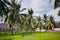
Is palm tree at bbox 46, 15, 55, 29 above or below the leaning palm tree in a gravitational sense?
below

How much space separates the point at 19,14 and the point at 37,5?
0.31 metres

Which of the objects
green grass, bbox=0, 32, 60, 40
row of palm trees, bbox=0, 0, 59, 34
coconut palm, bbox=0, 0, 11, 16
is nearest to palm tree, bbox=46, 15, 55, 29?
row of palm trees, bbox=0, 0, 59, 34

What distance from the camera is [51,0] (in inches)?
93.6

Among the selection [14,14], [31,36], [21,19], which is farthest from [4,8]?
[31,36]

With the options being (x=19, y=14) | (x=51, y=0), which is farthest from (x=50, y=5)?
(x=19, y=14)

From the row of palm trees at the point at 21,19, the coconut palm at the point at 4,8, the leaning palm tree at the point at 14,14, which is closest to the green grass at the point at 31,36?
the row of palm trees at the point at 21,19

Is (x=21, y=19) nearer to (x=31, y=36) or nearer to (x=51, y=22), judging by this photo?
(x=31, y=36)

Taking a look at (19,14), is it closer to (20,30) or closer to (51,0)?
(20,30)

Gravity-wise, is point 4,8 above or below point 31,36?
above

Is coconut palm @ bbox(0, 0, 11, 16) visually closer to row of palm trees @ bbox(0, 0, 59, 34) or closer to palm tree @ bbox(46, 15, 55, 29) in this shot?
row of palm trees @ bbox(0, 0, 59, 34)

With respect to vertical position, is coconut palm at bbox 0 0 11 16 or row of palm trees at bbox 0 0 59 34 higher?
coconut palm at bbox 0 0 11 16

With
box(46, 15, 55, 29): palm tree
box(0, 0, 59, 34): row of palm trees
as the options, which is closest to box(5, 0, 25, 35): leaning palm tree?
box(0, 0, 59, 34): row of palm trees

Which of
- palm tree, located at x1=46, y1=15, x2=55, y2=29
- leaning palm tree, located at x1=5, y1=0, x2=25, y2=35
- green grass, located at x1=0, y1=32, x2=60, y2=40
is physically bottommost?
green grass, located at x1=0, y1=32, x2=60, y2=40

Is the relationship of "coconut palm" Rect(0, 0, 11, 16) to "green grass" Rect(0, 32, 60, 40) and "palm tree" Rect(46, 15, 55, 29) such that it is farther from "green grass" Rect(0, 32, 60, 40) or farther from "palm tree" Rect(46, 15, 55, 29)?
"palm tree" Rect(46, 15, 55, 29)
